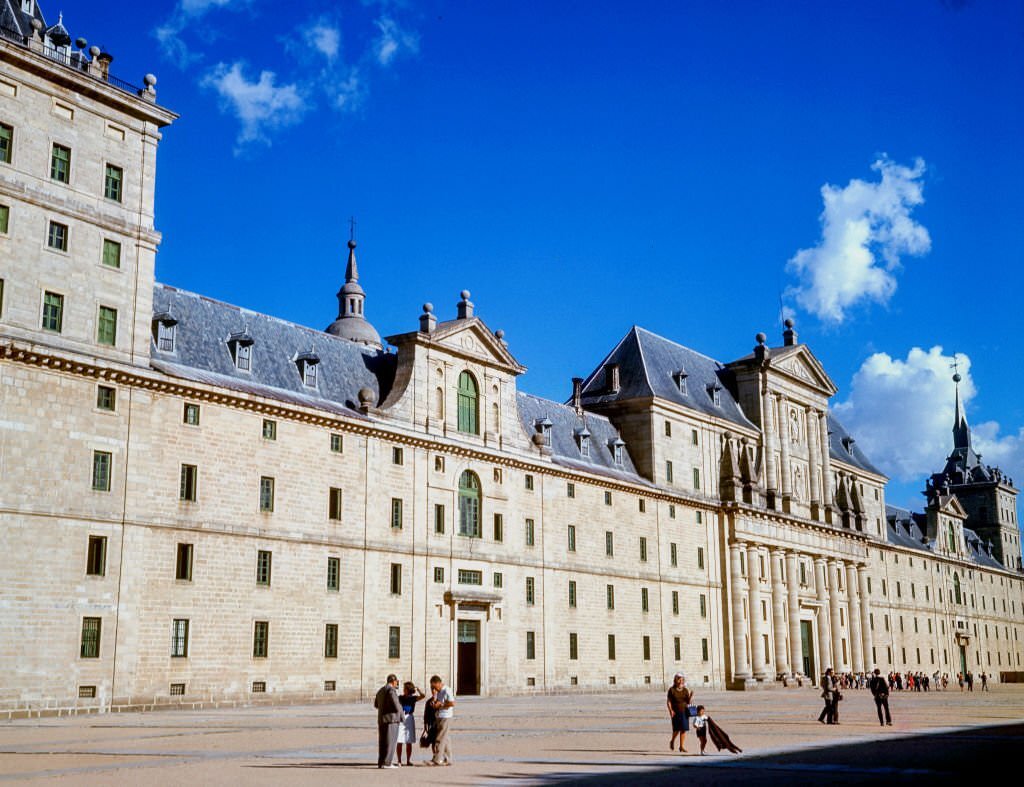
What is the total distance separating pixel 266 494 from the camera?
4819 centimetres

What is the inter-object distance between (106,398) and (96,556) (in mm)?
5567

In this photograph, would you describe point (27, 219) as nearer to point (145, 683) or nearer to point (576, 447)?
point (145, 683)

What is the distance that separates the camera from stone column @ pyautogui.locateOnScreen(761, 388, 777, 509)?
274 ft

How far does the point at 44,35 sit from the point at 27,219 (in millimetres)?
7325

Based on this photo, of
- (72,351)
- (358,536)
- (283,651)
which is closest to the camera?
(72,351)

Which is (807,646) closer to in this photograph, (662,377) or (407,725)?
(662,377)

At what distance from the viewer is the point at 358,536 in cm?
5197

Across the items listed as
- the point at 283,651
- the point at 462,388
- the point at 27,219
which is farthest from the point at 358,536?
the point at 27,219

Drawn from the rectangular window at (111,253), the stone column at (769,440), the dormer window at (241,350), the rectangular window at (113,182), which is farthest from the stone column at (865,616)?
the rectangular window at (113,182)

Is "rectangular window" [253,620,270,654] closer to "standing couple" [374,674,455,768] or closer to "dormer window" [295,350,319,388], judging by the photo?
"dormer window" [295,350,319,388]

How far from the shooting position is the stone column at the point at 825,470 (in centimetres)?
9119

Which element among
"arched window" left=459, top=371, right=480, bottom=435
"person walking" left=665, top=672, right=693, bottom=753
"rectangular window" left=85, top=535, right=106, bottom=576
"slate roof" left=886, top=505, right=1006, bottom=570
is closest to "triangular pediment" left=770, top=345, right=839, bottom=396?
"slate roof" left=886, top=505, right=1006, bottom=570

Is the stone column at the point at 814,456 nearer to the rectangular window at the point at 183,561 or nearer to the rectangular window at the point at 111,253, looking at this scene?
the rectangular window at the point at 183,561

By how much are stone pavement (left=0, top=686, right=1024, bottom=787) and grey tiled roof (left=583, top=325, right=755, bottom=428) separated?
125 ft
